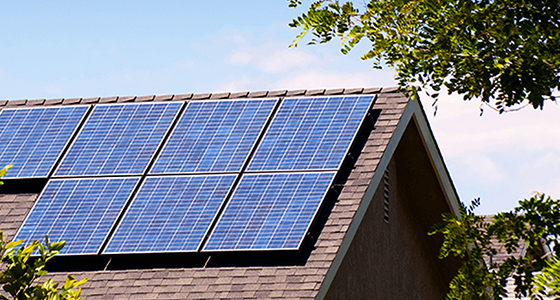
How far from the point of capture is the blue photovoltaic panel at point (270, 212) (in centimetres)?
1229

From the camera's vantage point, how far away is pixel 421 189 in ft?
56.6

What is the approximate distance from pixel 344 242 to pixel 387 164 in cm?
232

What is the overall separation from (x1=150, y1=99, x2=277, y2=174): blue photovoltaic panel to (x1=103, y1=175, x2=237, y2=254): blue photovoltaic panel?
0.34 meters

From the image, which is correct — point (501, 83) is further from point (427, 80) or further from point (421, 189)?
point (421, 189)

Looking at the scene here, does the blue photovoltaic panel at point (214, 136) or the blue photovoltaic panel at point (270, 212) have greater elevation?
the blue photovoltaic panel at point (214, 136)

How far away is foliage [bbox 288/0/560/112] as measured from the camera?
24.0ft

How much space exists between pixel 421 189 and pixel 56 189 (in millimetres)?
7686

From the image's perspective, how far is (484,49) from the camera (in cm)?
760

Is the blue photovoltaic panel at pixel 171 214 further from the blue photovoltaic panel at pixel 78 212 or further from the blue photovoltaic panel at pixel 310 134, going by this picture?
the blue photovoltaic panel at pixel 310 134

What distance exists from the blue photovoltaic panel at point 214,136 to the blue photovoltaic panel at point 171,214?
0.34m

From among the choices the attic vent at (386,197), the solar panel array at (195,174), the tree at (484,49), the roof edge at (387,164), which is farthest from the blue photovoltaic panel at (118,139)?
the tree at (484,49)

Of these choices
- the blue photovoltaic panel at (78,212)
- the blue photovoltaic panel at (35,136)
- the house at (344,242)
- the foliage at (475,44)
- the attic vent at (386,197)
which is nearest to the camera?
the foliage at (475,44)

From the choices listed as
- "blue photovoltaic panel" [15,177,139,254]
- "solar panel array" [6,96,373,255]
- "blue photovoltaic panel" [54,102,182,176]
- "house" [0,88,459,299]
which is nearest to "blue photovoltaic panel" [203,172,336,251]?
"solar panel array" [6,96,373,255]

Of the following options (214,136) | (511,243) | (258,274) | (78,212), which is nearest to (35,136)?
(78,212)
